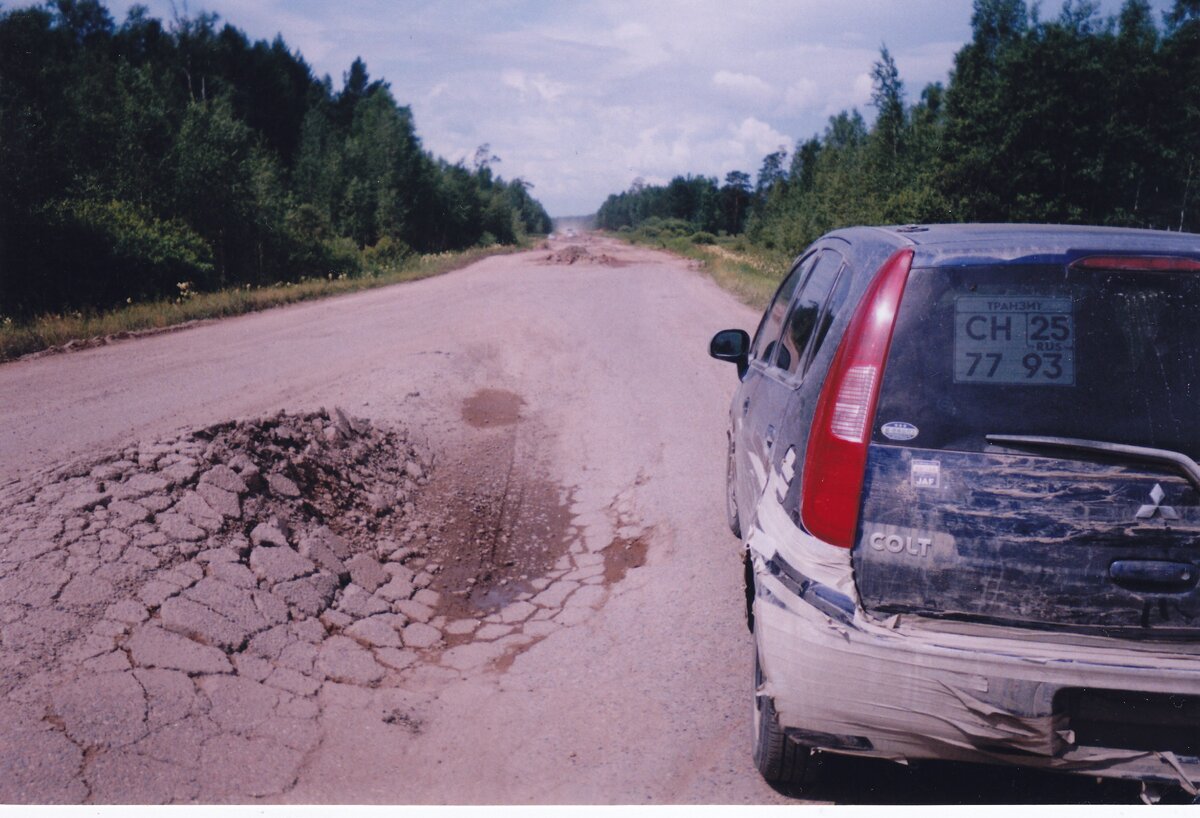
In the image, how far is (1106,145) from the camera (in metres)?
29.4

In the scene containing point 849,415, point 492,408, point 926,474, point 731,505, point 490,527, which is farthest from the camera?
point 492,408

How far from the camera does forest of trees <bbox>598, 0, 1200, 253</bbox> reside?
29.3 metres

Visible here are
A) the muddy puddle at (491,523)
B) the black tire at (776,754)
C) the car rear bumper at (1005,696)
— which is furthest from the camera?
the muddy puddle at (491,523)

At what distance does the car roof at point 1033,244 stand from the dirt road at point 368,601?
1.78m

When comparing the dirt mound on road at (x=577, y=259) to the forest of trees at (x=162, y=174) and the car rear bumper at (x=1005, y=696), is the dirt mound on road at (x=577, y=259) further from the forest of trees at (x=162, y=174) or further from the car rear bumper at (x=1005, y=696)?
the car rear bumper at (x=1005, y=696)

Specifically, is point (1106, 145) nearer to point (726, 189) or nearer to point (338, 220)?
point (338, 220)

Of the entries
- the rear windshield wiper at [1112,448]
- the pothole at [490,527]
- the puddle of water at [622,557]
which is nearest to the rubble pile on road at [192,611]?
the pothole at [490,527]

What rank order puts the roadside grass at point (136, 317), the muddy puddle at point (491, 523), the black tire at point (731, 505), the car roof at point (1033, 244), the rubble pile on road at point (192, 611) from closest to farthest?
the car roof at point (1033, 244) → the rubble pile on road at point (192, 611) → the black tire at point (731, 505) → the muddy puddle at point (491, 523) → the roadside grass at point (136, 317)

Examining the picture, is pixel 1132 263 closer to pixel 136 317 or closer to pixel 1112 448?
pixel 1112 448

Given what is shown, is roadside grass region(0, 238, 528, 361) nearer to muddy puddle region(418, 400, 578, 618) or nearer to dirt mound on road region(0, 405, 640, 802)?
dirt mound on road region(0, 405, 640, 802)

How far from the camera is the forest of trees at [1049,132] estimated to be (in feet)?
96.2

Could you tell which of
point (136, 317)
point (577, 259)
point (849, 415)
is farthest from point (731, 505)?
point (577, 259)

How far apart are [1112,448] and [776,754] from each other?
4.58 feet

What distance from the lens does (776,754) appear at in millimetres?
2496
